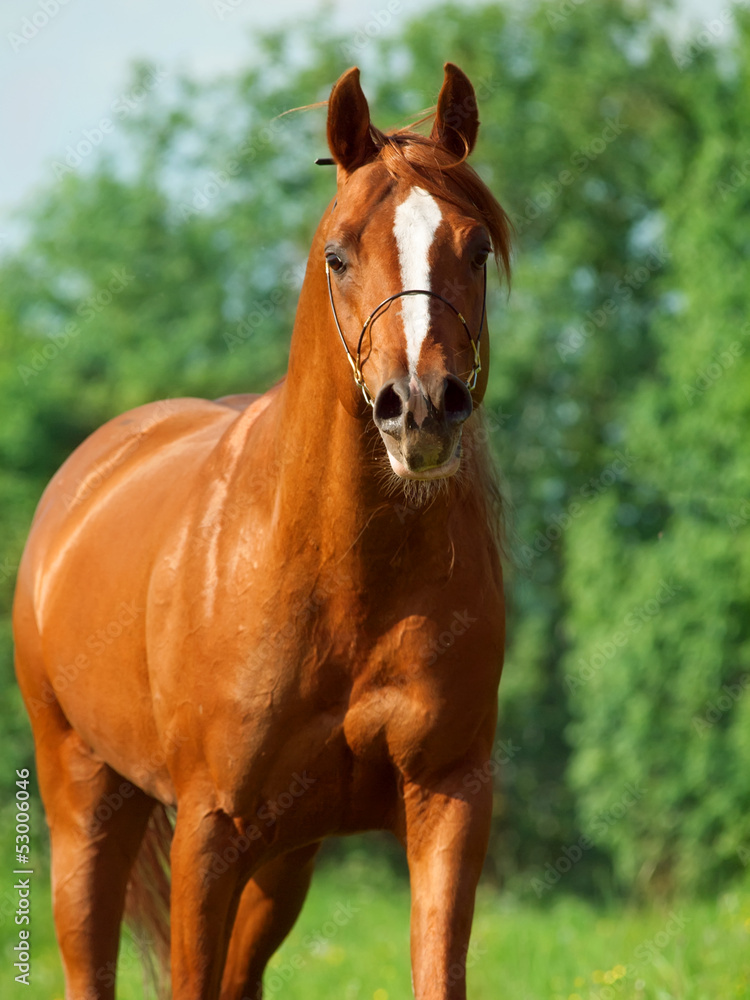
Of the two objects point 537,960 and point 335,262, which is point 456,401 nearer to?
point 335,262

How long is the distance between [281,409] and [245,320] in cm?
1627

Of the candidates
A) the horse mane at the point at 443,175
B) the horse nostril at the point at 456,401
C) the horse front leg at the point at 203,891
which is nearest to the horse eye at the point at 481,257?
the horse mane at the point at 443,175

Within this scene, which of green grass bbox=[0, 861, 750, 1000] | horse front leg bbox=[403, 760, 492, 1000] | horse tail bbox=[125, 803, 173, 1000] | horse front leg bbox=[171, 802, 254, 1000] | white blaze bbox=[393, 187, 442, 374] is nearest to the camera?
white blaze bbox=[393, 187, 442, 374]

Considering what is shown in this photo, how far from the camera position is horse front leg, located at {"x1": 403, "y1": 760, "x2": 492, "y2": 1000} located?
2.84 metres

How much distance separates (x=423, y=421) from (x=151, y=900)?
2.86 meters

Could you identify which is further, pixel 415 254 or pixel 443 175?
pixel 443 175

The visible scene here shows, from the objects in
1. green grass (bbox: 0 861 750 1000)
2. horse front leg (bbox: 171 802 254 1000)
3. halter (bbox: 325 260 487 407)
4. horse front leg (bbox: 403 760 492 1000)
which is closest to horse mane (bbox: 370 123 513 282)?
halter (bbox: 325 260 487 407)

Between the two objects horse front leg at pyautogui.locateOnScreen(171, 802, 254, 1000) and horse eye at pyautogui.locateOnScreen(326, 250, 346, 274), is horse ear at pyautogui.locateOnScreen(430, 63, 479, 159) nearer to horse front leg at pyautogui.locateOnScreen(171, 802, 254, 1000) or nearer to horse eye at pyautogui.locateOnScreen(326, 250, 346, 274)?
horse eye at pyautogui.locateOnScreen(326, 250, 346, 274)

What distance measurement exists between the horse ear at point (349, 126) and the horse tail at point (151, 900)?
268 centimetres

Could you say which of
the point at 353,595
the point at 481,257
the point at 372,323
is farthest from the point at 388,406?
the point at 353,595

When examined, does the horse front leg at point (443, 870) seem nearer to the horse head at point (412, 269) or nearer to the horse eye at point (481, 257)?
the horse head at point (412, 269)

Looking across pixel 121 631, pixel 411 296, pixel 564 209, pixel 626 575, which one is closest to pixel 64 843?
pixel 121 631

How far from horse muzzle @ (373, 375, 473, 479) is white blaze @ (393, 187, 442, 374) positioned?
0.23ft

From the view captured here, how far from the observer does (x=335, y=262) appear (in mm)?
2697
